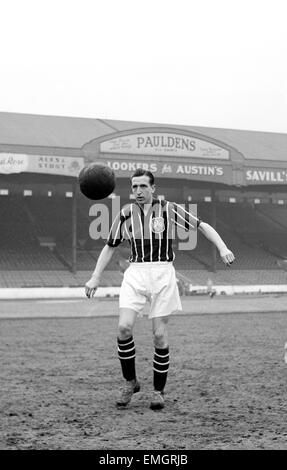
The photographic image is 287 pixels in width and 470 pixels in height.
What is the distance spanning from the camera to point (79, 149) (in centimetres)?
3634

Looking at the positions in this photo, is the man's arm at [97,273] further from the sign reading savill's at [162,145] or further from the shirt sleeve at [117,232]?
the sign reading savill's at [162,145]

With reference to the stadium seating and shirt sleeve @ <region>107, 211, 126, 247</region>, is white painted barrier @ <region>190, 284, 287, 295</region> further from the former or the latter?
shirt sleeve @ <region>107, 211, 126, 247</region>

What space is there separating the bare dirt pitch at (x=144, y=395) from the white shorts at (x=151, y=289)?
0.98 metres

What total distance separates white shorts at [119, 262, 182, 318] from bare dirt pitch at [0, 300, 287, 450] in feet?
3.23

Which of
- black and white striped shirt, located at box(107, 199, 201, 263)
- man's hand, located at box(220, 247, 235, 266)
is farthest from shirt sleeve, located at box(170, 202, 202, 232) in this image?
man's hand, located at box(220, 247, 235, 266)

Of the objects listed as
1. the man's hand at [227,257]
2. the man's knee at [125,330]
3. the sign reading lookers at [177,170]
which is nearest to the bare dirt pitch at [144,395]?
the man's knee at [125,330]

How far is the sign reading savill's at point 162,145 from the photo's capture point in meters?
36.2

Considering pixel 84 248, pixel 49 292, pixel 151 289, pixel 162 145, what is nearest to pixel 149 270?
pixel 151 289

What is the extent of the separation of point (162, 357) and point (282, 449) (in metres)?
2.17

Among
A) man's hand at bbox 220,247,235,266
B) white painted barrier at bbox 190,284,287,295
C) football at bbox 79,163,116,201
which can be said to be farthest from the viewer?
white painted barrier at bbox 190,284,287,295

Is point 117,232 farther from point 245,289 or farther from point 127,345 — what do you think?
point 245,289

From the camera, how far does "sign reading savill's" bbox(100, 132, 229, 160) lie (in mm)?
36188
